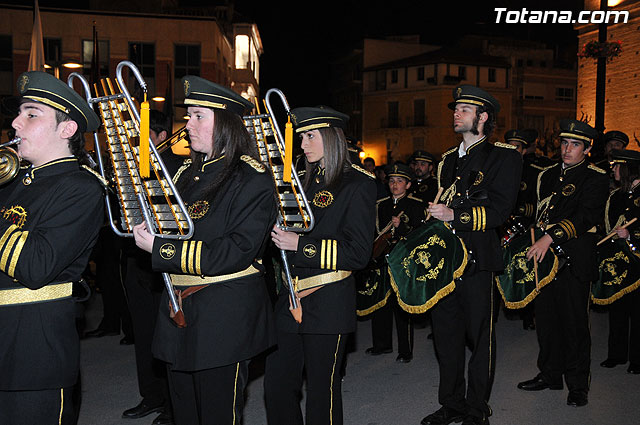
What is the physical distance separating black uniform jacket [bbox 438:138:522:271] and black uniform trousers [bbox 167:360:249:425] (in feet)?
6.99

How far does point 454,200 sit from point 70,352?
9.65ft

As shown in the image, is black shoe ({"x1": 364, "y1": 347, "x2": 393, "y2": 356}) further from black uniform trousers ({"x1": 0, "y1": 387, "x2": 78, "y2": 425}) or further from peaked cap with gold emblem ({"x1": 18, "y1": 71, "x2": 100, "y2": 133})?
peaked cap with gold emblem ({"x1": 18, "y1": 71, "x2": 100, "y2": 133})

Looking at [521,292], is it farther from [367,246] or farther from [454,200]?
[367,246]

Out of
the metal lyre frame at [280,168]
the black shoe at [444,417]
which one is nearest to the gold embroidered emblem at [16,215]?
the metal lyre frame at [280,168]

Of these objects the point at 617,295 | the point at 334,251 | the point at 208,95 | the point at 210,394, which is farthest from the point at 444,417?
the point at 208,95

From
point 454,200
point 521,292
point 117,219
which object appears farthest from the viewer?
point 117,219

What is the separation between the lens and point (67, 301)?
3031 millimetres

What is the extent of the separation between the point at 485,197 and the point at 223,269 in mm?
2302

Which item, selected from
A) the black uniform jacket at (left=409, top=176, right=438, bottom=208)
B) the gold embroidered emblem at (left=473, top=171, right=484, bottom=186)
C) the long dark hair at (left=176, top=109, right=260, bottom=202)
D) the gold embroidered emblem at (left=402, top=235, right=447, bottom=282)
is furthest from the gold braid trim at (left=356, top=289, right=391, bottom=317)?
the long dark hair at (left=176, top=109, right=260, bottom=202)

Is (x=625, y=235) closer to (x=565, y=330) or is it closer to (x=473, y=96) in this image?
(x=565, y=330)

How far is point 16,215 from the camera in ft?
9.62

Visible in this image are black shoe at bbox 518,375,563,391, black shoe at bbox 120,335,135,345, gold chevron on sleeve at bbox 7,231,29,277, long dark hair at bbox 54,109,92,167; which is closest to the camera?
gold chevron on sleeve at bbox 7,231,29,277

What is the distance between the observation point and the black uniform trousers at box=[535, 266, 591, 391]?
18.9ft

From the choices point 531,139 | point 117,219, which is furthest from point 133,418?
point 531,139
